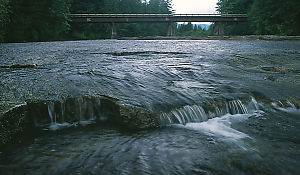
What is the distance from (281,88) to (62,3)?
43299mm

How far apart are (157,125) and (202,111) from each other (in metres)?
1.06

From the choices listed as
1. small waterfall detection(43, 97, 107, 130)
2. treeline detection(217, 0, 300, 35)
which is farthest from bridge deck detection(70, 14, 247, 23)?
small waterfall detection(43, 97, 107, 130)

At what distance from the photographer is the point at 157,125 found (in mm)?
4254

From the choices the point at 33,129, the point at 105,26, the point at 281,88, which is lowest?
the point at 33,129

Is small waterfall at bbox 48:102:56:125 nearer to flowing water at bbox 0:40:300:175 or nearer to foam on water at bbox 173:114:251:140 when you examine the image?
flowing water at bbox 0:40:300:175

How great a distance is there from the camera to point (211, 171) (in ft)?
9.41

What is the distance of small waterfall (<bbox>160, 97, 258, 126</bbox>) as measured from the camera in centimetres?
445

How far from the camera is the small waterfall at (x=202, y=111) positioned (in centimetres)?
445

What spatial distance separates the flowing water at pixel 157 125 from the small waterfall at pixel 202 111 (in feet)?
0.06

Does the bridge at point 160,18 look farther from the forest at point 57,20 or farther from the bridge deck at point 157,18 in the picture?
the forest at point 57,20

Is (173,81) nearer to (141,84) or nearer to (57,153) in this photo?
(141,84)

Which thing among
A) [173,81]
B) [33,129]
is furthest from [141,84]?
[33,129]

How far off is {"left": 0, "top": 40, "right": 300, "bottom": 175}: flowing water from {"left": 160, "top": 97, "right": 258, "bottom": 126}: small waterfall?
0.02 m

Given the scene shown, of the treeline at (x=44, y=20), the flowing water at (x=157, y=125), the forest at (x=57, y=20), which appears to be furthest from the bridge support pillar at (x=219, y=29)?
the flowing water at (x=157, y=125)
